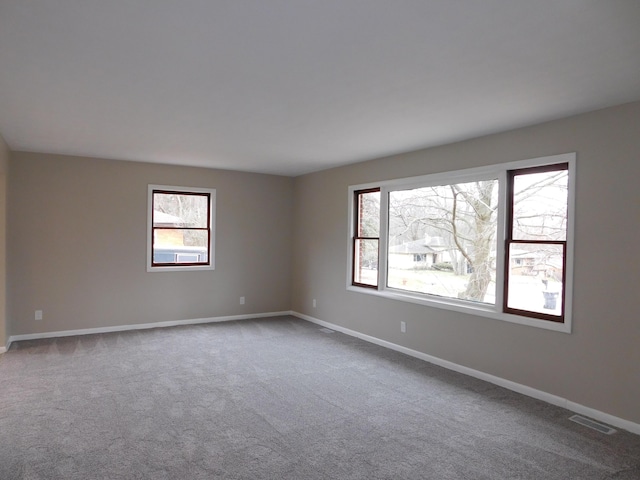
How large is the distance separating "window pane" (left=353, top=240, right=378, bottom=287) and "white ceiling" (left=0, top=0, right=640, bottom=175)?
1979 mm

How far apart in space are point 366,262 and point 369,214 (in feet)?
2.32

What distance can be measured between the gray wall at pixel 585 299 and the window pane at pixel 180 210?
363cm

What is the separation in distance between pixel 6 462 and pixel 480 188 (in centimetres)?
469

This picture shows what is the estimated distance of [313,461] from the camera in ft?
9.10

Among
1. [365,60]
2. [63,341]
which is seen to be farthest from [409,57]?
[63,341]

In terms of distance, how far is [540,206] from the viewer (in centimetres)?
402

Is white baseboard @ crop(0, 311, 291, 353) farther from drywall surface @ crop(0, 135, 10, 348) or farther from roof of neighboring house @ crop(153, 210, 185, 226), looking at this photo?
roof of neighboring house @ crop(153, 210, 185, 226)

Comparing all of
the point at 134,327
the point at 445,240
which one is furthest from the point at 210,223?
the point at 445,240

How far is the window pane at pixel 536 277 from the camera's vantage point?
3.87 metres

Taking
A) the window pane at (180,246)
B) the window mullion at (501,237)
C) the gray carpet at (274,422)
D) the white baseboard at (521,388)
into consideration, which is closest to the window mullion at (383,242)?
the white baseboard at (521,388)

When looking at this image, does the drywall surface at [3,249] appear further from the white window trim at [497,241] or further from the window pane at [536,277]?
the window pane at [536,277]

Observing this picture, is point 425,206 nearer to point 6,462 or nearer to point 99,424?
point 99,424

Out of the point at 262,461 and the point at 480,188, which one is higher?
the point at 480,188

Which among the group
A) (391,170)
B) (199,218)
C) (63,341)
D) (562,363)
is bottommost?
(63,341)
